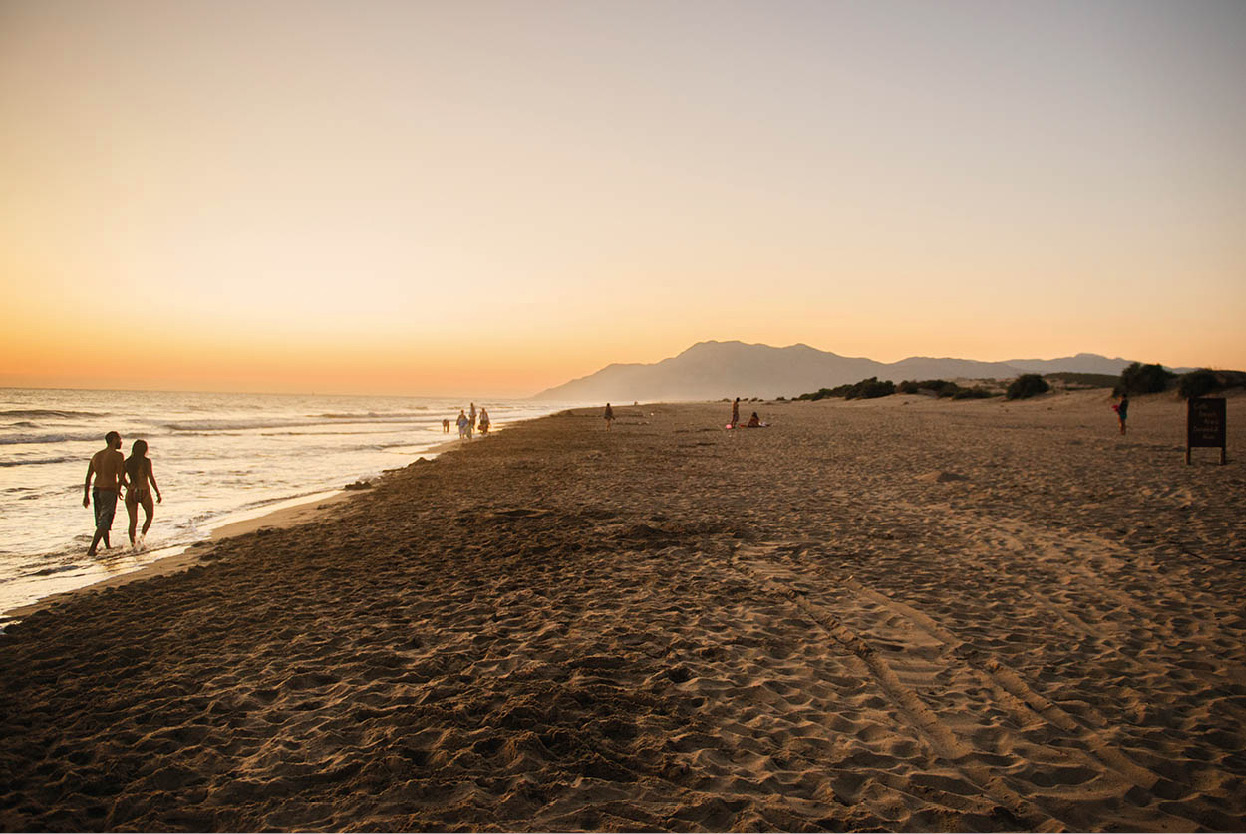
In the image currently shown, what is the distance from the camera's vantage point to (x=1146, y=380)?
136ft

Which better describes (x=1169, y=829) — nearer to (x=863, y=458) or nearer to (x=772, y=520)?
(x=772, y=520)

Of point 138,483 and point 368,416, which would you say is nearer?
point 138,483

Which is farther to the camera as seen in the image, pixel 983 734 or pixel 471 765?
pixel 983 734

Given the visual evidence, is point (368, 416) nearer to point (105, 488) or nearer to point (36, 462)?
point (36, 462)

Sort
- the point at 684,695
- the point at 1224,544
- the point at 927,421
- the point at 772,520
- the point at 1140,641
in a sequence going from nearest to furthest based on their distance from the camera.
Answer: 1. the point at 684,695
2. the point at 1140,641
3. the point at 1224,544
4. the point at 772,520
5. the point at 927,421

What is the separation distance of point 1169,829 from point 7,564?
1389 cm

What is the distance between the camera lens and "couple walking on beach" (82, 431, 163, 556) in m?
10.2

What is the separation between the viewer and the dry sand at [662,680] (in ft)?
11.7

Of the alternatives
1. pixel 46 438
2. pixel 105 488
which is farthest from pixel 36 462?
pixel 105 488

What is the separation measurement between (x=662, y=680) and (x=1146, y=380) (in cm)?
5125

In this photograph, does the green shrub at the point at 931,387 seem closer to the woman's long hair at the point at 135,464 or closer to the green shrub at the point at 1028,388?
the green shrub at the point at 1028,388

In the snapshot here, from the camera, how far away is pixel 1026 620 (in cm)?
614

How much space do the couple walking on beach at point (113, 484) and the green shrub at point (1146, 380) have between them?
51.1 m

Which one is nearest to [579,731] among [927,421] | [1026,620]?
[1026,620]
